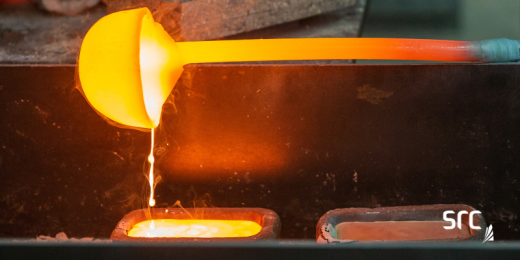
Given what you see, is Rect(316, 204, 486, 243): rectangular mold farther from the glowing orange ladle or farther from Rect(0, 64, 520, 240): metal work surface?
the glowing orange ladle

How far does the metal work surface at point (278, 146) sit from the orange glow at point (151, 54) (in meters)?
0.19

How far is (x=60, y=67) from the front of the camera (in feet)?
4.18

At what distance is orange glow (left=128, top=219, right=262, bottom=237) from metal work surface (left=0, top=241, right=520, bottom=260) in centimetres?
76

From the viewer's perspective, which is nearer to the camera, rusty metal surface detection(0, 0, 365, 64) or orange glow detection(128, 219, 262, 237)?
orange glow detection(128, 219, 262, 237)

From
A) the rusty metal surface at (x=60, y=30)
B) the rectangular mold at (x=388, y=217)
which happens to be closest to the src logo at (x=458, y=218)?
the rectangular mold at (x=388, y=217)

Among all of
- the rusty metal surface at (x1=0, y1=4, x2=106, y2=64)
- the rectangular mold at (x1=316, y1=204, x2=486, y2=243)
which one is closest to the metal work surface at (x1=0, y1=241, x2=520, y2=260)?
the rectangular mold at (x1=316, y1=204, x2=486, y2=243)

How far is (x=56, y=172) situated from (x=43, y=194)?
85 millimetres

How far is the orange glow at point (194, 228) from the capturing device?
4.08 feet

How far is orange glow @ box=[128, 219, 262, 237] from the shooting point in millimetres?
1244

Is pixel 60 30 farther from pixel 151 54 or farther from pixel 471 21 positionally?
pixel 471 21

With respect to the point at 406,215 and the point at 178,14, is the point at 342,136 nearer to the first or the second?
the point at 406,215

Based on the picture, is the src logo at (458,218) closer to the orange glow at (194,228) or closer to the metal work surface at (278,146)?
the metal work surface at (278,146)

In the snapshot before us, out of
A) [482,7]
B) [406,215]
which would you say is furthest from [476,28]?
[406,215]

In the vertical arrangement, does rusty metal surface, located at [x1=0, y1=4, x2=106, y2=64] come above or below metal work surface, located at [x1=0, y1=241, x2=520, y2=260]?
above
